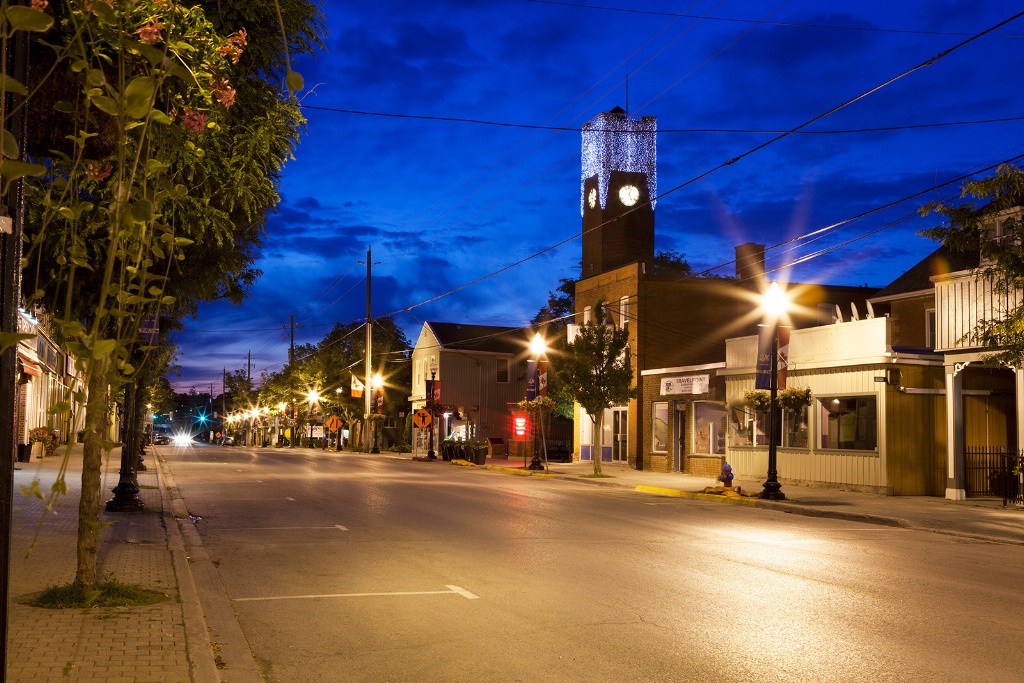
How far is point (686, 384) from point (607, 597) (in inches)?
1072

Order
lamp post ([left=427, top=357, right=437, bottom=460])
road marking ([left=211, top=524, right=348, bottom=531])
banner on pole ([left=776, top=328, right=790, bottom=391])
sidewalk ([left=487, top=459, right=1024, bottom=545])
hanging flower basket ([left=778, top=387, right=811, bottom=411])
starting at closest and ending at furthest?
road marking ([left=211, top=524, right=348, bottom=531]) → sidewalk ([left=487, top=459, right=1024, bottom=545]) → hanging flower basket ([left=778, top=387, right=811, bottom=411]) → banner on pole ([left=776, top=328, right=790, bottom=391]) → lamp post ([left=427, top=357, right=437, bottom=460])

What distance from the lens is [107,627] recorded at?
26.5 feet

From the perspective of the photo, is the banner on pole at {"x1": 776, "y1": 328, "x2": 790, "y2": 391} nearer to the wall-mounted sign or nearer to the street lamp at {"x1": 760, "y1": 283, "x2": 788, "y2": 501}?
the street lamp at {"x1": 760, "y1": 283, "x2": 788, "y2": 501}

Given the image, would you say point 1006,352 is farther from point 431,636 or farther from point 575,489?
point 431,636

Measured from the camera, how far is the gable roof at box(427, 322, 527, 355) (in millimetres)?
68438

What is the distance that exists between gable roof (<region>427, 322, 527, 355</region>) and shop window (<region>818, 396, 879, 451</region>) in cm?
3970

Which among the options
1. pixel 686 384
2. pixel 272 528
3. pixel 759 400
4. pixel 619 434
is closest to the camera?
pixel 272 528

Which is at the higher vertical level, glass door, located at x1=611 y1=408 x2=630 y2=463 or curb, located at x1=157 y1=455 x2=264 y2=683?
glass door, located at x1=611 y1=408 x2=630 y2=463

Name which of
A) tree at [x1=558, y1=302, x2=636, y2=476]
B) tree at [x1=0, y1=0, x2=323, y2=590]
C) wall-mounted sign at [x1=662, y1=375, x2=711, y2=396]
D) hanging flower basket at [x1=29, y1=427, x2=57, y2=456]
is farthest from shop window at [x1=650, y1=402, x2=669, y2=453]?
tree at [x1=0, y1=0, x2=323, y2=590]

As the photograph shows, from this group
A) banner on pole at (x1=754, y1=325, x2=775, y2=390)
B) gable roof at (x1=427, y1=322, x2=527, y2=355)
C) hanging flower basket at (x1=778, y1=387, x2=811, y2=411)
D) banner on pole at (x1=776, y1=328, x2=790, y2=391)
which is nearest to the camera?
banner on pole at (x1=754, y1=325, x2=775, y2=390)

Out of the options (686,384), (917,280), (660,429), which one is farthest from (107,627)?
→ (917,280)

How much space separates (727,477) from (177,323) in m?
15.2

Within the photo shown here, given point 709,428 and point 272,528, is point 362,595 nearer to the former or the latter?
point 272,528

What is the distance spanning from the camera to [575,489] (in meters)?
28.5
